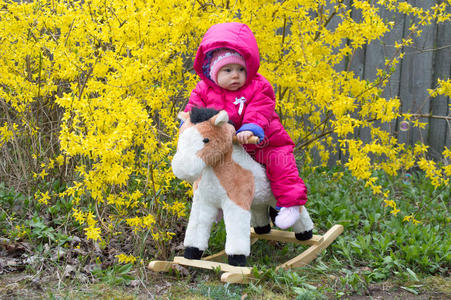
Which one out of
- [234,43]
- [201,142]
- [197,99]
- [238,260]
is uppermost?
[234,43]

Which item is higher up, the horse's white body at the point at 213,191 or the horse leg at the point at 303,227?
the horse's white body at the point at 213,191

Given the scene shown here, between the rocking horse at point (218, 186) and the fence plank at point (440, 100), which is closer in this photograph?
the rocking horse at point (218, 186)

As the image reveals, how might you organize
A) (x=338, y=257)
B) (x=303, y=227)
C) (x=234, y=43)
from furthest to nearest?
(x=338, y=257), (x=303, y=227), (x=234, y=43)

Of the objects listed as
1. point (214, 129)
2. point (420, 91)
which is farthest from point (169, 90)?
point (420, 91)

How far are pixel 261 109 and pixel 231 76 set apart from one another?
265mm

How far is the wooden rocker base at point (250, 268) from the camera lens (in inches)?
106

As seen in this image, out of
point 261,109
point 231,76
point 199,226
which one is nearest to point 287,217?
point 199,226

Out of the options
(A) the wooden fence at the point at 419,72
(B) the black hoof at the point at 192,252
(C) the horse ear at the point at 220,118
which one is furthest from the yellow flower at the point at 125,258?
(A) the wooden fence at the point at 419,72

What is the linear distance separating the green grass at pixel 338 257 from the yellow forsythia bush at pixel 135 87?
272mm

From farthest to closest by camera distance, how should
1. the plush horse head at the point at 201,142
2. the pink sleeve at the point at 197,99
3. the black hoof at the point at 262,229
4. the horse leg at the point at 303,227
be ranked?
the black hoof at the point at 262,229 → the horse leg at the point at 303,227 → the pink sleeve at the point at 197,99 → the plush horse head at the point at 201,142

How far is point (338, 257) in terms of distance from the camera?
3258 mm

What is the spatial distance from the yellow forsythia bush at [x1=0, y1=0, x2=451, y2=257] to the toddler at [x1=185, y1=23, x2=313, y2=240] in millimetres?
282

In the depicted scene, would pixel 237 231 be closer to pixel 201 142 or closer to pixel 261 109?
pixel 201 142

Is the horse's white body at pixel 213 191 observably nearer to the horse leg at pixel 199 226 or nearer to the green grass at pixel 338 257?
the horse leg at pixel 199 226
